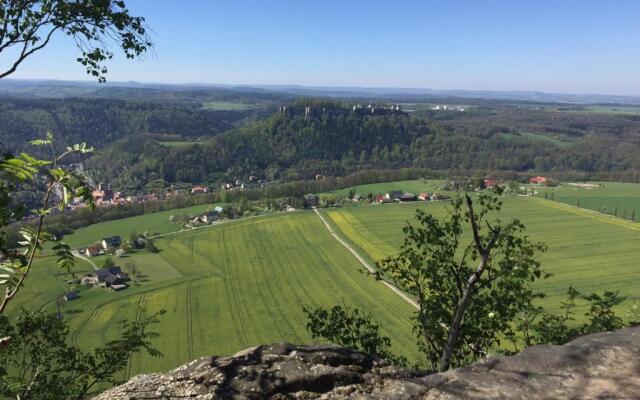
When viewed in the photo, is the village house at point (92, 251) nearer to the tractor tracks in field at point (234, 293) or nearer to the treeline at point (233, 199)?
the treeline at point (233, 199)

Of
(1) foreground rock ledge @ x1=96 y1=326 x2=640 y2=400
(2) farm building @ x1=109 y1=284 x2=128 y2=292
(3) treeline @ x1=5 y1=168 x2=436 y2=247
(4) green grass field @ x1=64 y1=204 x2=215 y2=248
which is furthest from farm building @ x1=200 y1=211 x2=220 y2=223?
(1) foreground rock ledge @ x1=96 y1=326 x2=640 y2=400

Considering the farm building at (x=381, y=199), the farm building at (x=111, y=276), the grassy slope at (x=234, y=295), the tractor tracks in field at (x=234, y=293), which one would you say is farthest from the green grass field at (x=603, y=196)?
the farm building at (x=111, y=276)

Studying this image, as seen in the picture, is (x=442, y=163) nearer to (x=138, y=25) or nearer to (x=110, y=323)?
(x=110, y=323)

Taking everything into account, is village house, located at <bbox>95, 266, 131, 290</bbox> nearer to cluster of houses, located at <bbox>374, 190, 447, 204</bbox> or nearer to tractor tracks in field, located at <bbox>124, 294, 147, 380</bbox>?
tractor tracks in field, located at <bbox>124, 294, 147, 380</bbox>

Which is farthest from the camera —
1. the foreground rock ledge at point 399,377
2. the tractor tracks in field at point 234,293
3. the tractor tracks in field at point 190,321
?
the tractor tracks in field at point 234,293

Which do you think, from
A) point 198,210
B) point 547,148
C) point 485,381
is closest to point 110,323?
point 485,381

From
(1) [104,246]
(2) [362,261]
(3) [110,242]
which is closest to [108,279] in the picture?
(1) [104,246]
